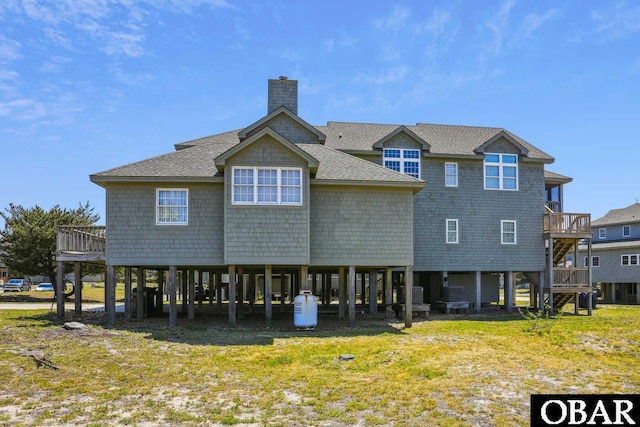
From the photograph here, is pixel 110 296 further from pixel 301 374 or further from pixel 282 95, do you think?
pixel 282 95

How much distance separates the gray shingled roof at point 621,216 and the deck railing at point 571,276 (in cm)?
1619

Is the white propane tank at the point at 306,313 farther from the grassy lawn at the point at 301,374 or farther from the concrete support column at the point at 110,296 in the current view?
the concrete support column at the point at 110,296

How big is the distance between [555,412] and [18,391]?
8535 millimetres

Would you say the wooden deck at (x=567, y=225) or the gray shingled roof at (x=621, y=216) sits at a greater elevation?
the gray shingled roof at (x=621, y=216)

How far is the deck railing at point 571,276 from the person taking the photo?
78.2 ft

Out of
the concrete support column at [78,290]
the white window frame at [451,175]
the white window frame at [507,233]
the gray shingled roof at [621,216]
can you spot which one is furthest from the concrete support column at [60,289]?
the gray shingled roof at [621,216]

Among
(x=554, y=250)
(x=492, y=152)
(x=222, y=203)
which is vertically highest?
(x=492, y=152)

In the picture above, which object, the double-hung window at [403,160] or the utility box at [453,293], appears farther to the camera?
the utility box at [453,293]

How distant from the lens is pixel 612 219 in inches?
1556

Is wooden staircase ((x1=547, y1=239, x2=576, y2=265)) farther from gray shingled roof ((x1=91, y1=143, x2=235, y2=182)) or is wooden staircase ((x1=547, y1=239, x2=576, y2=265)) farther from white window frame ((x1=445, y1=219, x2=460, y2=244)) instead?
gray shingled roof ((x1=91, y1=143, x2=235, y2=182))

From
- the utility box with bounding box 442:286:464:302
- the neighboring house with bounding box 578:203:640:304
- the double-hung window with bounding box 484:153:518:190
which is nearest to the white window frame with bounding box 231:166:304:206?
the utility box with bounding box 442:286:464:302

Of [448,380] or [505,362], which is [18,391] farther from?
[505,362]

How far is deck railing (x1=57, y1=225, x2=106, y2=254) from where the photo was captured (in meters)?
19.0

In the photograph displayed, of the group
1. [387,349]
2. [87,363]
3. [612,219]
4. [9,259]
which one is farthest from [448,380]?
[612,219]
